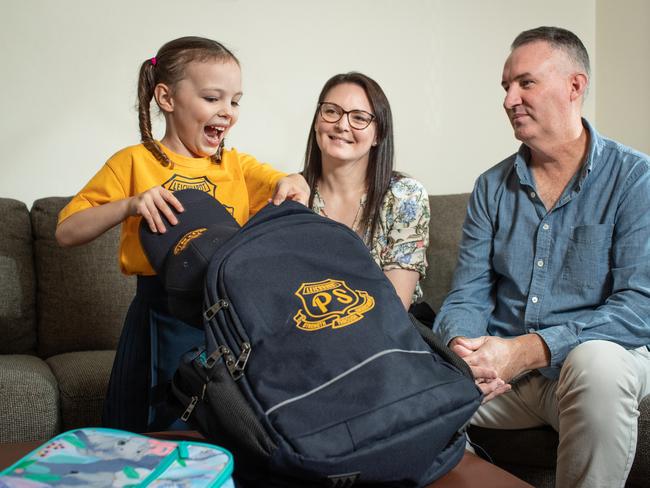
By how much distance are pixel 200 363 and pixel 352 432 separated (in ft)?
0.85

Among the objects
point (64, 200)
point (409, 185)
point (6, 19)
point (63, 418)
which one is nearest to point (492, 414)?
point (409, 185)

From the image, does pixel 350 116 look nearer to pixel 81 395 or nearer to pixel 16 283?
pixel 81 395

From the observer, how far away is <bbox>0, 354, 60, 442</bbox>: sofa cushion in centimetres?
180

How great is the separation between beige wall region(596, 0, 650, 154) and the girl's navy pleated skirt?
91.1 inches

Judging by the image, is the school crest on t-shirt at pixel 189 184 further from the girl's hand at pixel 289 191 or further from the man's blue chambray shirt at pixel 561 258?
the man's blue chambray shirt at pixel 561 258

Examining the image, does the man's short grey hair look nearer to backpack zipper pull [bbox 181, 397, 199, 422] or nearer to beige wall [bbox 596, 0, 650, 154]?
backpack zipper pull [bbox 181, 397, 199, 422]

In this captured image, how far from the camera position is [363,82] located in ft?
6.79

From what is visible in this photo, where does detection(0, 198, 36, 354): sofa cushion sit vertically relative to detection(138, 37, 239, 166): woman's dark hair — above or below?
below

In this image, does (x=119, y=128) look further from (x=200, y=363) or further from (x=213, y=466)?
(x=213, y=466)

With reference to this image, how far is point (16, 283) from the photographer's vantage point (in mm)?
2275

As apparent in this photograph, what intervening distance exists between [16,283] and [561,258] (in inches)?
62.4

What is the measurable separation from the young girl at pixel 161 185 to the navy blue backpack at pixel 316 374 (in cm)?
29

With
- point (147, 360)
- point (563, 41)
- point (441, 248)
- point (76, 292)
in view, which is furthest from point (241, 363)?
point (441, 248)

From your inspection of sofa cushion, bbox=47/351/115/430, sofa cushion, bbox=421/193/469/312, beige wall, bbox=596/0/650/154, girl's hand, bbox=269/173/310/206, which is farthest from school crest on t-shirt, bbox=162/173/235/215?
beige wall, bbox=596/0/650/154
